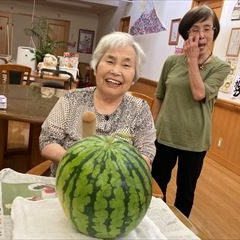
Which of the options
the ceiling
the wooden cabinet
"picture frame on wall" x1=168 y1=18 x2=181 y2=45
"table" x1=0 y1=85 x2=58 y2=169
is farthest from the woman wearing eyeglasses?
the ceiling

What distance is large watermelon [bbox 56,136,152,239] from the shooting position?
61cm

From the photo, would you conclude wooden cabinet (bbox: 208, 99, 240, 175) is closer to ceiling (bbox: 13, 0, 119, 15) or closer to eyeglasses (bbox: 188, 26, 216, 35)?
eyeglasses (bbox: 188, 26, 216, 35)

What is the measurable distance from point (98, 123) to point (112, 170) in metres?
0.58

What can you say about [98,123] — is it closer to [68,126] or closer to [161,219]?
[68,126]

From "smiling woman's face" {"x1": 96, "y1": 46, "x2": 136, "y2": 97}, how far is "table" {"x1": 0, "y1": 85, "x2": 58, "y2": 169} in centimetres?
53

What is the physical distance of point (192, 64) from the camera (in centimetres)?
152

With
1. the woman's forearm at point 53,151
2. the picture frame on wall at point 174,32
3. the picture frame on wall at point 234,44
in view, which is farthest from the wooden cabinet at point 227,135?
the woman's forearm at point 53,151

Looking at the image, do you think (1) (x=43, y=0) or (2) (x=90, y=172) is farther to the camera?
(1) (x=43, y=0)

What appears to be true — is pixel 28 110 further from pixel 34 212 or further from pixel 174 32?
pixel 174 32

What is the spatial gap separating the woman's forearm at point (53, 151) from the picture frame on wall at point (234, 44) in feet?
9.55

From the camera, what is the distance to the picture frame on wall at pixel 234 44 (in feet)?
11.4

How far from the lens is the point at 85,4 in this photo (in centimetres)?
849

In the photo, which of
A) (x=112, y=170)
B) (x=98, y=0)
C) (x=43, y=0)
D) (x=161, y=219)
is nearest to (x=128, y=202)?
(x=112, y=170)

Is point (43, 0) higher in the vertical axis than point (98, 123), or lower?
higher
